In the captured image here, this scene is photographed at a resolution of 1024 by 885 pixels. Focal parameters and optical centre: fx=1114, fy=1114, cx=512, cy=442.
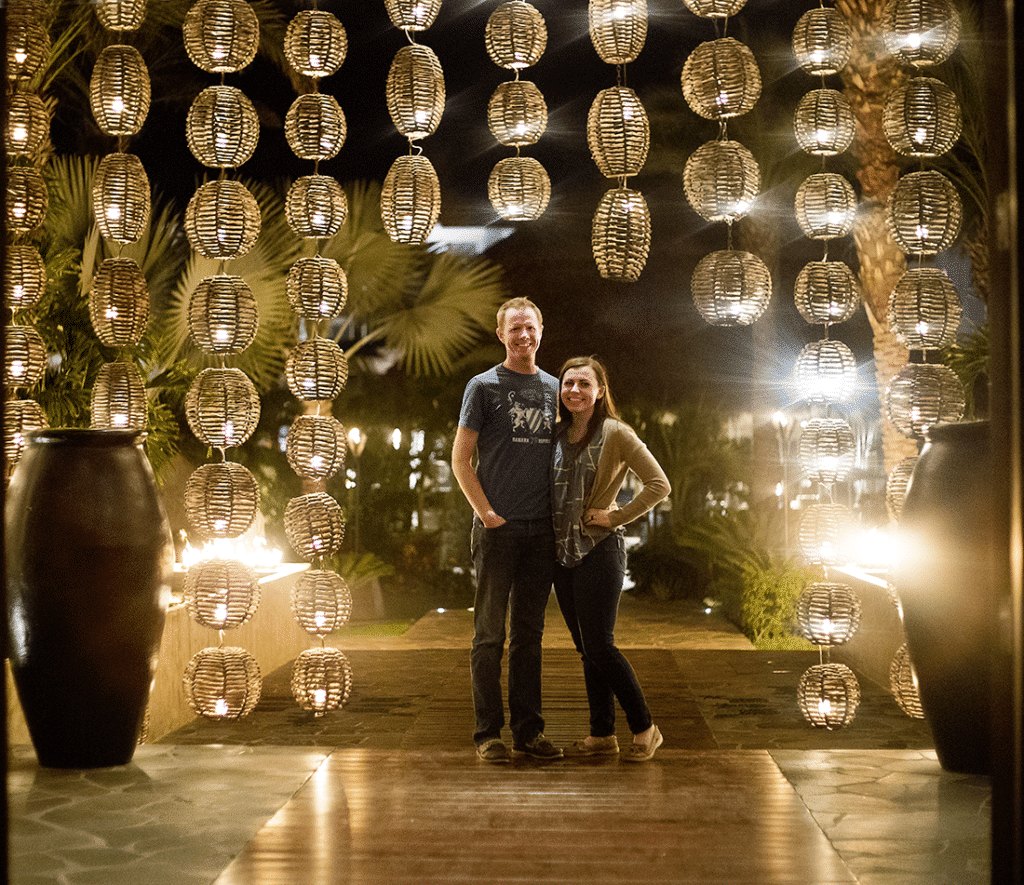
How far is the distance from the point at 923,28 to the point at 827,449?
5.31ft

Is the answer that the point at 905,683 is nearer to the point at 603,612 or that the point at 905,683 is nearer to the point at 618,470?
the point at 603,612

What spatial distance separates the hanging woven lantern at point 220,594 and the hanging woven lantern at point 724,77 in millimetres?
2588

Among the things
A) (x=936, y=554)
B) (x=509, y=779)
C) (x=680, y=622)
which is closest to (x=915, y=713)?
(x=936, y=554)

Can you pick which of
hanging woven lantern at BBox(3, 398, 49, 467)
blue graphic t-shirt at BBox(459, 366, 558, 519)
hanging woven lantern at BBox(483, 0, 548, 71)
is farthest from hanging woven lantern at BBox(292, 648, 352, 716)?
hanging woven lantern at BBox(483, 0, 548, 71)

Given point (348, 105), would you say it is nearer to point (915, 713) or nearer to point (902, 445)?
point (902, 445)

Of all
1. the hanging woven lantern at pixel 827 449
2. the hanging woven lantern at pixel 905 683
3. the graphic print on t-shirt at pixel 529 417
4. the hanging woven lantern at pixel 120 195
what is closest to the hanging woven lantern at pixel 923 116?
the hanging woven lantern at pixel 827 449

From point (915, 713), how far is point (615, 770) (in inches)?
51.7

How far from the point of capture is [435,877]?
275 cm

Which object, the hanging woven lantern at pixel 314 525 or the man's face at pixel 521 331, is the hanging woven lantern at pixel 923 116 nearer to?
the man's face at pixel 521 331

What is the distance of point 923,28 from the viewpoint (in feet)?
13.4

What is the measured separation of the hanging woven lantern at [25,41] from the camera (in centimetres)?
461

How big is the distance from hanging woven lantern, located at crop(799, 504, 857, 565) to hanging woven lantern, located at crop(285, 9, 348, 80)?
2.68 meters

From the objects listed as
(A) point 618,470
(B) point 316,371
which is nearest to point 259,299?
(B) point 316,371

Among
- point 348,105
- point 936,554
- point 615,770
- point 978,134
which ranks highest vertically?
point 348,105
